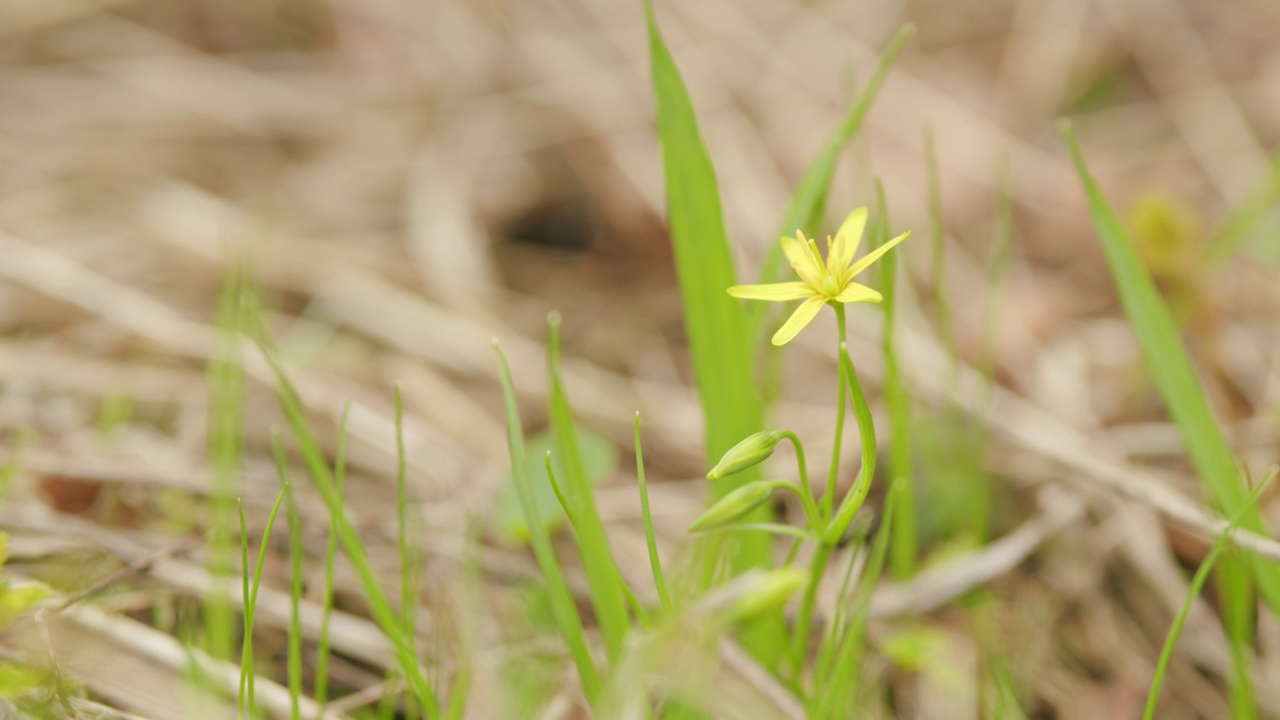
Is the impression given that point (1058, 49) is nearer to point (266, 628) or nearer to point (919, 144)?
point (919, 144)

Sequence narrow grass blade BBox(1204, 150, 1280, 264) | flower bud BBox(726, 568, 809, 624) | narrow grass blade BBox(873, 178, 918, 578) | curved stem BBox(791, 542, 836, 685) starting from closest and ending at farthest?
flower bud BBox(726, 568, 809, 624) < curved stem BBox(791, 542, 836, 685) < narrow grass blade BBox(873, 178, 918, 578) < narrow grass blade BBox(1204, 150, 1280, 264)

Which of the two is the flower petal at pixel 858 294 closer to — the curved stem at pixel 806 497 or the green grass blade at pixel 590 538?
the curved stem at pixel 806 497

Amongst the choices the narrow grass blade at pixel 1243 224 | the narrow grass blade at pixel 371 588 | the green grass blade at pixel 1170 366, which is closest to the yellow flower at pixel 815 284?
the green grass blade at pixel 1170 366

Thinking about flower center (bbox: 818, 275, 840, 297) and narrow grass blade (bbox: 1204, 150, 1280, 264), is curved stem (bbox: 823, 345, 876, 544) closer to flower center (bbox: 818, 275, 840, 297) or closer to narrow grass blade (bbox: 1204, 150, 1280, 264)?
flower center (bbox: 818, 275, 840, 297)

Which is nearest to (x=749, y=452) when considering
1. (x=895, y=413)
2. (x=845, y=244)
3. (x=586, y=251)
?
(x=845, y=244)

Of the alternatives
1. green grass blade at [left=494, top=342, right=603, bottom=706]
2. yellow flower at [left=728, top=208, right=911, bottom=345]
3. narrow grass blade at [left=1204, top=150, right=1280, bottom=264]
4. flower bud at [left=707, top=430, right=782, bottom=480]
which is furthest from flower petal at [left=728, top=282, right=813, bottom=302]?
narrow grass blade at [left=1204, top=150, right=1280, bottom=264]

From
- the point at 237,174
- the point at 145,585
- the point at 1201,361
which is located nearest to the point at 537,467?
the point at 145,585
